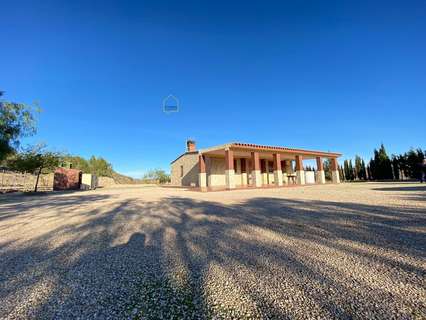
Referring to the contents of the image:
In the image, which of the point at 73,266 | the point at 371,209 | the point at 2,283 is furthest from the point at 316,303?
the point at 371,209

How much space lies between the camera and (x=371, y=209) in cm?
484

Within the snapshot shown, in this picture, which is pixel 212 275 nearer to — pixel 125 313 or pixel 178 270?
pixel 178 270

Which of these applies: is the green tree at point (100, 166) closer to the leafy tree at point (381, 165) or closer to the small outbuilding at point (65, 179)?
the small outbuilding at point (65, 179)

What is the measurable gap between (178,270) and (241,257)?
2.54 feet

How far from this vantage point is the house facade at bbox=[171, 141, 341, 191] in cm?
1548

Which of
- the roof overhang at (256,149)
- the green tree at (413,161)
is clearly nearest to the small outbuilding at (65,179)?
the roof overhang at (256,149)

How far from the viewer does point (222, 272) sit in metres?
2.04

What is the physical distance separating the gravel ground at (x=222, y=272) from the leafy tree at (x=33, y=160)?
15.0 meters

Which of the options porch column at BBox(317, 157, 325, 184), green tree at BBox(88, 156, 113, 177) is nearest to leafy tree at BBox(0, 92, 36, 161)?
porch column at BBox(317, 157, 325, 184)

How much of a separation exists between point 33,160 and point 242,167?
1793cm

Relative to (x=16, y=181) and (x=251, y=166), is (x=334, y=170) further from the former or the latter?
(x=16, y=181)

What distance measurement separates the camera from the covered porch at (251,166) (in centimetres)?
1465

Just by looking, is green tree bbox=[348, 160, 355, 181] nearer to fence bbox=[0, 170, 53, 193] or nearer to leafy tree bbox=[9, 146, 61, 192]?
leafy tree bbox=[9, 146, 61, 192]

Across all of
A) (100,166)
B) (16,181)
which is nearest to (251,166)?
(16,181)
